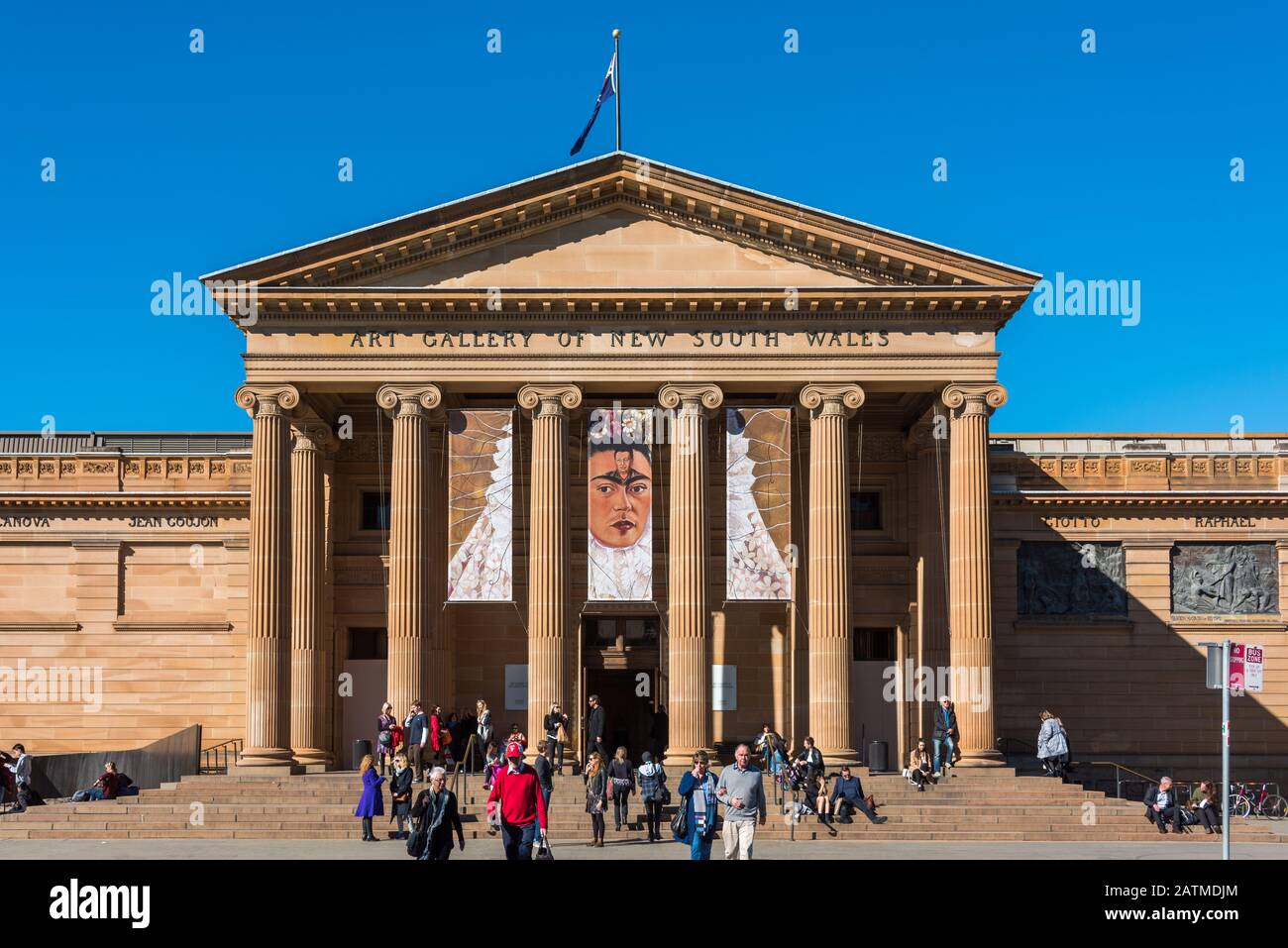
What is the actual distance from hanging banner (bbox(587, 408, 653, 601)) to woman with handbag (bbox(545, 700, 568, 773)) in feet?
9.93

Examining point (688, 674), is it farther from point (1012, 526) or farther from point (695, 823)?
point (695, 823)

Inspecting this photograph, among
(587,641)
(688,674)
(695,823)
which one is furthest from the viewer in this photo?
(587,641)

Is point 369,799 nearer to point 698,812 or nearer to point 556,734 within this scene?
point 556,734

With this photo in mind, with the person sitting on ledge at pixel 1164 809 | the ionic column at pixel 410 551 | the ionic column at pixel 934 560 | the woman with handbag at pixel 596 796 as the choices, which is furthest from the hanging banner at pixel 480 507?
the person sitting on ledge at pixel 1164 809

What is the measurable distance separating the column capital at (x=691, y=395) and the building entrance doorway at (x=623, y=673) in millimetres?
7681

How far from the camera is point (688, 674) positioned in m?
35.9

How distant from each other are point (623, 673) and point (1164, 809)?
1545cm

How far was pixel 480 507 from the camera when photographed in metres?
36.1

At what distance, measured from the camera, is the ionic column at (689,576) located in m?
35.9

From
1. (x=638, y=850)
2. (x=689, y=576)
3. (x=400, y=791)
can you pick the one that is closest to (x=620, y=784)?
(x=638, y=850)

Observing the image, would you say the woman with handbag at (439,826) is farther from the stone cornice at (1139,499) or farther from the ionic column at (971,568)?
the stone cornice at (1139,499)

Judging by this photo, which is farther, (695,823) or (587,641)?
(587,641)
